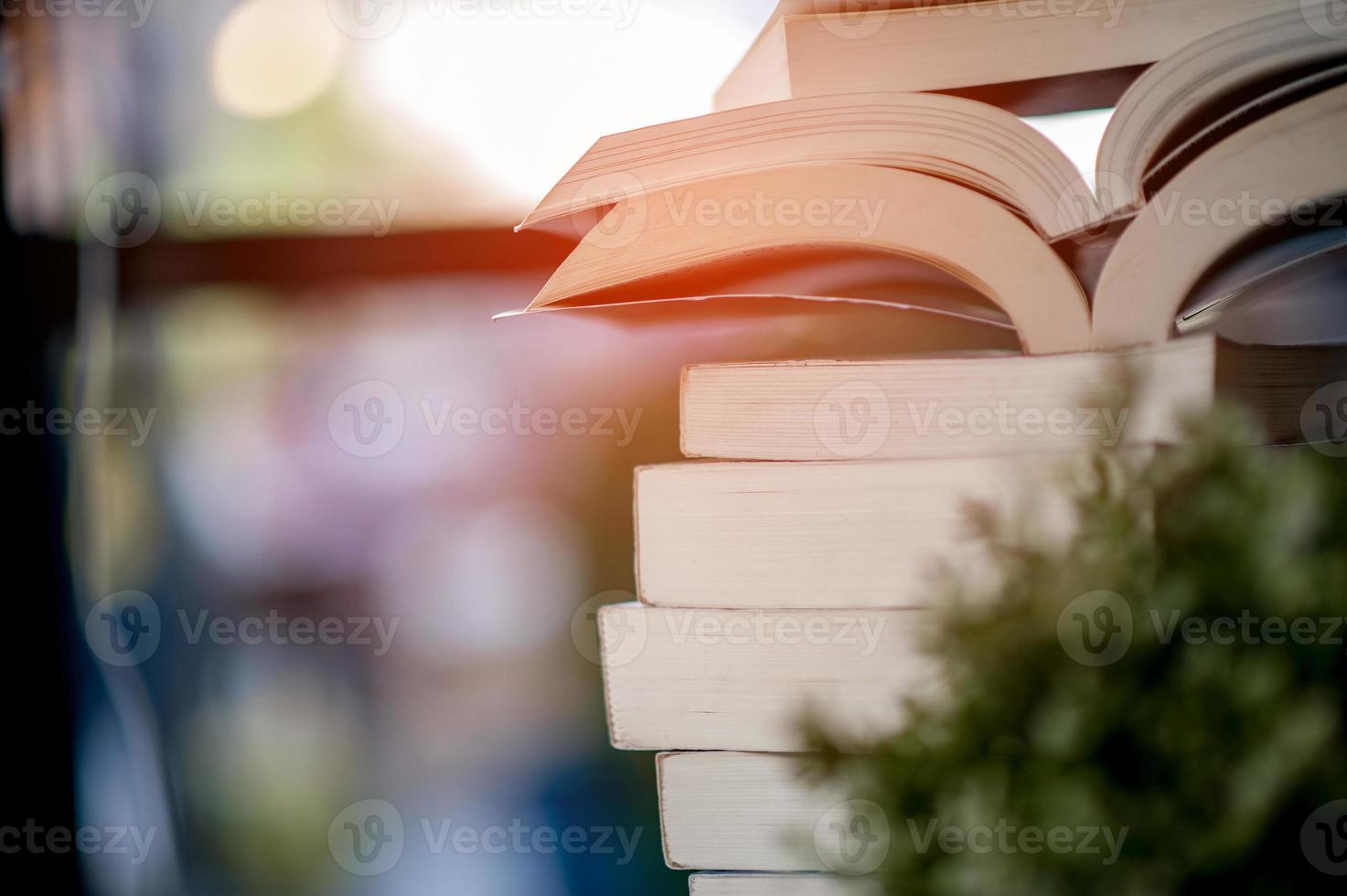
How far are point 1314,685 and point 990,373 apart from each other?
217 mm

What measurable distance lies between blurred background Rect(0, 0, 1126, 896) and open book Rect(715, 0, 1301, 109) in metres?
→ 0.20

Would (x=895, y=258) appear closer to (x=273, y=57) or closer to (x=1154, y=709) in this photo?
(x=1154, y=709)

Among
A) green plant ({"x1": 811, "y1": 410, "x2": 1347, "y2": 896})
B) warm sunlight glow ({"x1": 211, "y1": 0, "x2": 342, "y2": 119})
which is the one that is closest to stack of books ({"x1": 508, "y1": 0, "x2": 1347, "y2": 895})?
green plant ({"x1": 811, "y1": 410, "x2": 1347, "y2": 896})

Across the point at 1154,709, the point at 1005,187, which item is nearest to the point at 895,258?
the point at 1005,187

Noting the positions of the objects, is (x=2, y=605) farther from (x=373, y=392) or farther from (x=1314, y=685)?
(x=1314, y=685)

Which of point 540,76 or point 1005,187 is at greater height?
point 540,76

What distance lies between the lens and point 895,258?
1.77ft

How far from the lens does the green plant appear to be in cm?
26

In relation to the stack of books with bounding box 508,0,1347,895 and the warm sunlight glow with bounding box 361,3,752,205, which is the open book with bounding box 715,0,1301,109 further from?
the warm sunlight glow with bounding box 361,3,752,205

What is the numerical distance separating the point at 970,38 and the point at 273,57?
0.55 meters

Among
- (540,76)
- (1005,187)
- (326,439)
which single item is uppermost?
(540,76)

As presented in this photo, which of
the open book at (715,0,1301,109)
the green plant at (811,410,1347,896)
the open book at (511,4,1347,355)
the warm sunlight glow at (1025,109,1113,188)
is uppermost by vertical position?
the open book at (715,0,1301,109)

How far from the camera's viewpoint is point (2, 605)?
699 millimetres

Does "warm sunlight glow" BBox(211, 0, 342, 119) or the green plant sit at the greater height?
"warm sunlight glow" BBox(211, 0, 342, 119)
